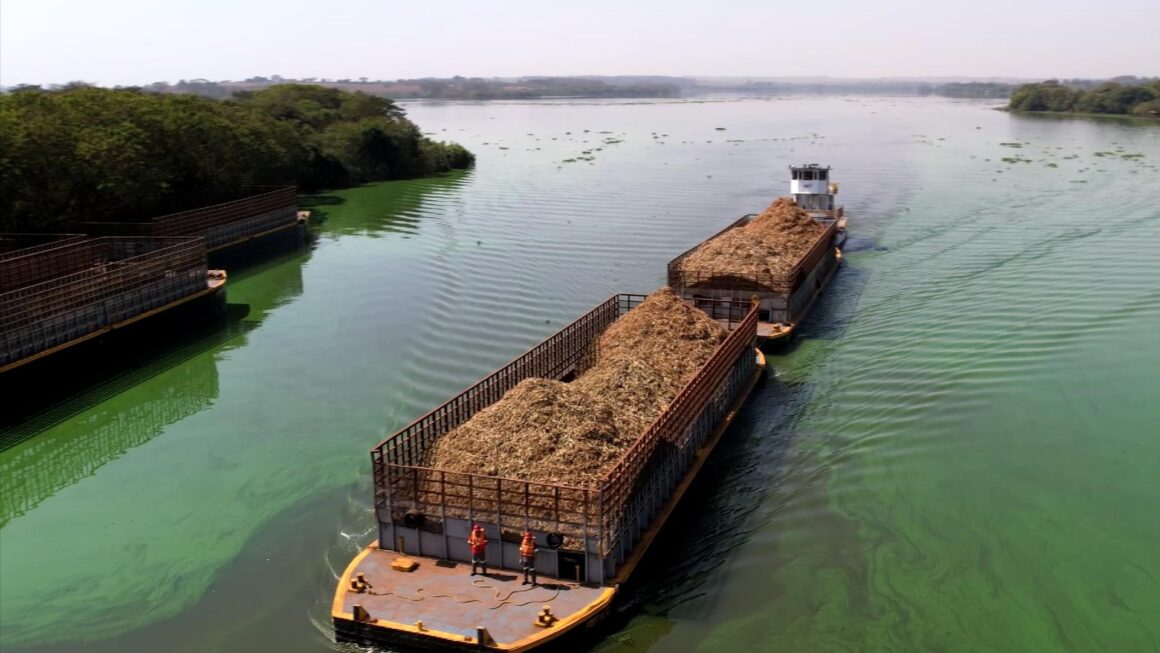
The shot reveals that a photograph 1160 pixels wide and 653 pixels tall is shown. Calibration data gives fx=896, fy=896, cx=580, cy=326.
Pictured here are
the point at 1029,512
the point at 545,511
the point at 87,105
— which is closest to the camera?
the point at 545,511

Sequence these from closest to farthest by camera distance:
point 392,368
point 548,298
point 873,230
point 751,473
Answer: point 751,473 → point 392,368 → point 548,298 → point 873,230

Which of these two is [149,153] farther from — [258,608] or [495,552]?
[495,552]

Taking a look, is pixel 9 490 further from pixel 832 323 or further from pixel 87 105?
pixel 87 105

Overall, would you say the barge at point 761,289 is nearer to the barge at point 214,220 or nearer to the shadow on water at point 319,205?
the barge at point 214,220

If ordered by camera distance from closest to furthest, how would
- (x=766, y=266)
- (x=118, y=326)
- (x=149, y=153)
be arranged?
(x=118, y=326) < (x=766, y=266) < (x=149, y=153)

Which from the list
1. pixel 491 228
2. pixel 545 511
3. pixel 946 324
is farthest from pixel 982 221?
pixel 545 511

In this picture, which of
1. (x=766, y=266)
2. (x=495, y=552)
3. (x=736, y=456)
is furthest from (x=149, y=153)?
(x=495, y=552)
